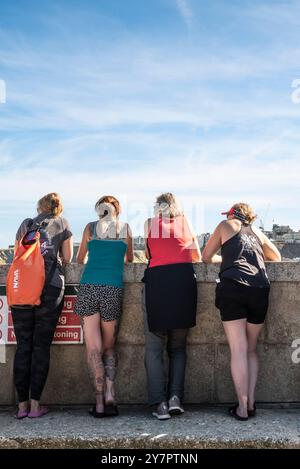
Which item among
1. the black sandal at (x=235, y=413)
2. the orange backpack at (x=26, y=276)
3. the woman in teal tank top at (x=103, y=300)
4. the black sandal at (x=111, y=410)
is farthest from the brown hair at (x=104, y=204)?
the black sandal at (x=235, y=413)

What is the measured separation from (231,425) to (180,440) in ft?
1.55

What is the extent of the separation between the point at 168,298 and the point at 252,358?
2.72 feet

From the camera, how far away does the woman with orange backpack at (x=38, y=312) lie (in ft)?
13.2

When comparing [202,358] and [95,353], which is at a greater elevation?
[95,353]

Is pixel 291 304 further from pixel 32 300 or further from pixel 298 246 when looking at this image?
pixel 298 246

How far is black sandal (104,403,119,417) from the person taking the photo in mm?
4078

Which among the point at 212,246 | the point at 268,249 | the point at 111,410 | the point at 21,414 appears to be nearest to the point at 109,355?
the point at 111,410

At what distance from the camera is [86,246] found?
13.8ft

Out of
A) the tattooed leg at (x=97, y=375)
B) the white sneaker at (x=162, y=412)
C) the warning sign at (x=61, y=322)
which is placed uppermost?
the warning sign at (x=61, y=322)

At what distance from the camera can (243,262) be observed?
3.97 metres

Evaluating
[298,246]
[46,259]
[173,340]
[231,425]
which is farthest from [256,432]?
[298,246]

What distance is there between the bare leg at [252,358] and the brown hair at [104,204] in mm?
1398

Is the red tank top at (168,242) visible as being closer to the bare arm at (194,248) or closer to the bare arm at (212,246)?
the bare arm at (194,248)

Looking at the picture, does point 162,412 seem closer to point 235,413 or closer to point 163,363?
point 163,363
